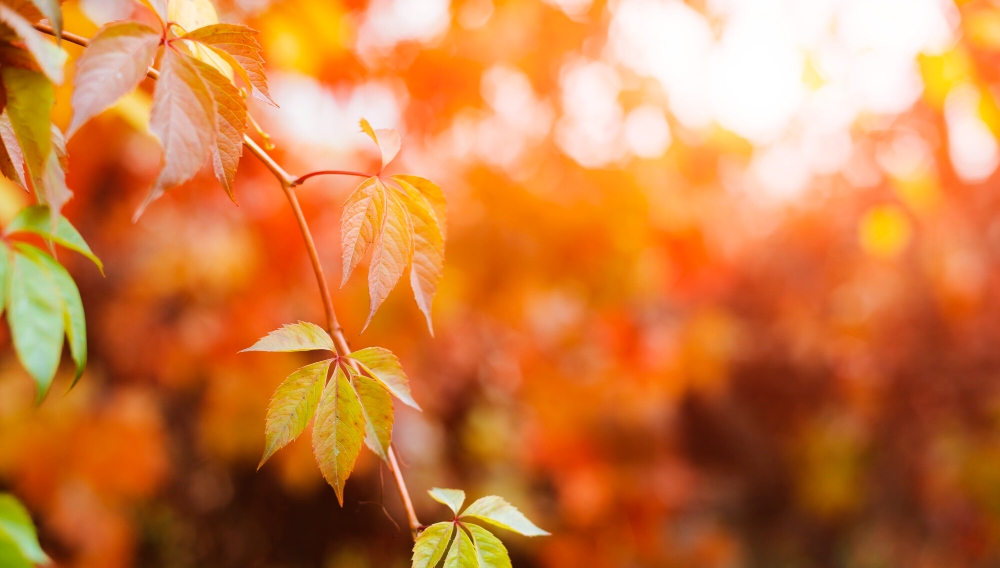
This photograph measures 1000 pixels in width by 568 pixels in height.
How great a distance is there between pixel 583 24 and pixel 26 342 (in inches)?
75.1

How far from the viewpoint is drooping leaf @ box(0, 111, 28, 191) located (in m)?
0.36

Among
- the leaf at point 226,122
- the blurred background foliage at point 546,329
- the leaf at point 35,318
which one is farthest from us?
the blurred background foliage at point 546,329

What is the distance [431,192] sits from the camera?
0.43 meters

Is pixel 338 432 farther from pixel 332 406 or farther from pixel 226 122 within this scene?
pixel 226 122

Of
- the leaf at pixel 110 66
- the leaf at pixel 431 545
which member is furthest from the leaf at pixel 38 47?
the leaf at pixel 431 545

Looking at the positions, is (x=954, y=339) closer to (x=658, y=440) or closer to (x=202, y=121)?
(x=658, y=440)

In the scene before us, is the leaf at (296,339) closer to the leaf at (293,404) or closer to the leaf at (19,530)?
the leaf at (293,404)

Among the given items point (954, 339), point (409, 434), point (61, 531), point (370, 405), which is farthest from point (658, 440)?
point (370, 405)

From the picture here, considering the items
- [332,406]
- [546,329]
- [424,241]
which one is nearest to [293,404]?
[332,406]

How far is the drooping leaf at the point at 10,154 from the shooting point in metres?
0.36

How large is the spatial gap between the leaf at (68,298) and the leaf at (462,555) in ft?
0.69

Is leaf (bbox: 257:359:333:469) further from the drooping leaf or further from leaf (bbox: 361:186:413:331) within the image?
the drooping leaf

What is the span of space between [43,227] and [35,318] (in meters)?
0.06

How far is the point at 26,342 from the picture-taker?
0.26m
